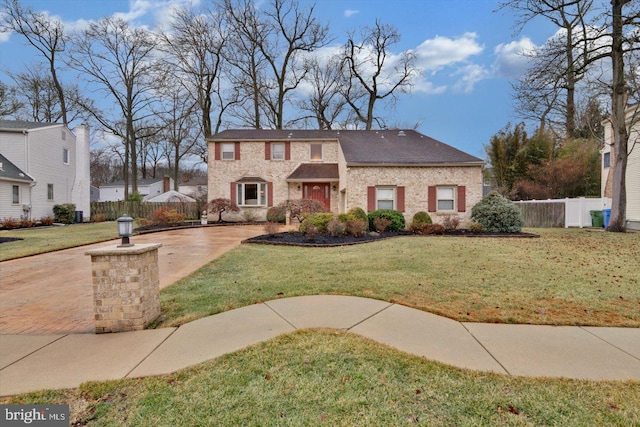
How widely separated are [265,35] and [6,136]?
19.9 m

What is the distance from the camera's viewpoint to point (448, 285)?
5.17 m

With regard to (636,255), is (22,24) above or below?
above

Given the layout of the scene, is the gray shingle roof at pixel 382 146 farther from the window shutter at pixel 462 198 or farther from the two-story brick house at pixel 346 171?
the window shutter at pixel 462 198

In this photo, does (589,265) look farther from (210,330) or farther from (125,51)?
(125,51)

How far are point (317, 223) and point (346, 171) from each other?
5.51 m

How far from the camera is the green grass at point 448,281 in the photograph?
4016mm

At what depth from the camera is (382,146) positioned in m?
18.4

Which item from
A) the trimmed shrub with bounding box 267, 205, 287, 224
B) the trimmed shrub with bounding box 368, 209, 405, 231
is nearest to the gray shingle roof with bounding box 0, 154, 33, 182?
the trimmed shrub with bounding box 267, 205, 287, 224

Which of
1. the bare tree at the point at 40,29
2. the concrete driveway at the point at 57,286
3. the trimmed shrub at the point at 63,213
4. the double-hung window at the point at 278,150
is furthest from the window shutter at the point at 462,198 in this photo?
the bare tree at the point at 40,29

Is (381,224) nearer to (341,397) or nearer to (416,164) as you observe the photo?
(416,164)

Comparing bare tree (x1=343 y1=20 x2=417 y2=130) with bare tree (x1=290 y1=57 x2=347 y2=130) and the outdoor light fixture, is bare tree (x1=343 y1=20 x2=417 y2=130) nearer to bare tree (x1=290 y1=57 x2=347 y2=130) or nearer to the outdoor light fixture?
bare tree (x1=290 y1=57 x2=347 y2=130)

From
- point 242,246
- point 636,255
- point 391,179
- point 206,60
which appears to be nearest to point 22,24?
point 206,60

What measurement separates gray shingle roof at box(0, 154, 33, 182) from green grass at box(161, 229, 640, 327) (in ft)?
56.1

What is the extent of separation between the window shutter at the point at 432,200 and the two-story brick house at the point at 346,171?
1.8 inches
